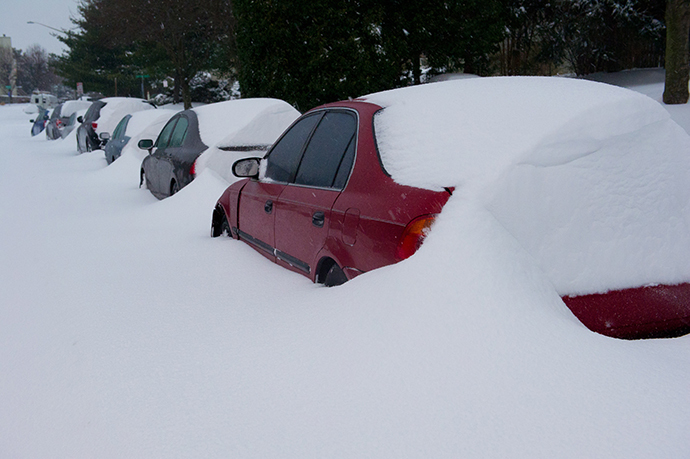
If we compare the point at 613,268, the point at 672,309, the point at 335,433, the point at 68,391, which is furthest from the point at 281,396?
the point at 672,309

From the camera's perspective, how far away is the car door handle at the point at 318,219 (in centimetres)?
351

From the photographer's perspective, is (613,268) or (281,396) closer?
(281,396)

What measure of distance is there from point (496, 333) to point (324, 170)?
70.7 inches

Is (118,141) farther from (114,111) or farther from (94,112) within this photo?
(94,112)

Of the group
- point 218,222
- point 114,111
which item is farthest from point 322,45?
point 218,222

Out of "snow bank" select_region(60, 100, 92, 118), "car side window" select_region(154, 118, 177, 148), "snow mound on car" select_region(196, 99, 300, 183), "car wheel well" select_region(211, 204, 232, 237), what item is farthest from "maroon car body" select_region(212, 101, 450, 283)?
"snow bank" select_region(60, 100, 92, 118)

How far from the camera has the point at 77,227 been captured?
22.9 ft

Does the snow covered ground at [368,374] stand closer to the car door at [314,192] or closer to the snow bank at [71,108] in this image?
the car door at [314,192]

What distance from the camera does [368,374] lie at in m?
2.37

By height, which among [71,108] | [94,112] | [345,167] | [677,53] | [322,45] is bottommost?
[345,167]

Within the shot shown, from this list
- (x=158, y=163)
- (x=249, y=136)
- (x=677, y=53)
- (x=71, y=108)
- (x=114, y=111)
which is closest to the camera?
(x=249, y=136)

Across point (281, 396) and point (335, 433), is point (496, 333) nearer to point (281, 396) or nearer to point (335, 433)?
point (335, 433)

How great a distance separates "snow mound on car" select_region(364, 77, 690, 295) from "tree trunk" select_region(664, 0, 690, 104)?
494 inches

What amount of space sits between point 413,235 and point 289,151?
203cm
